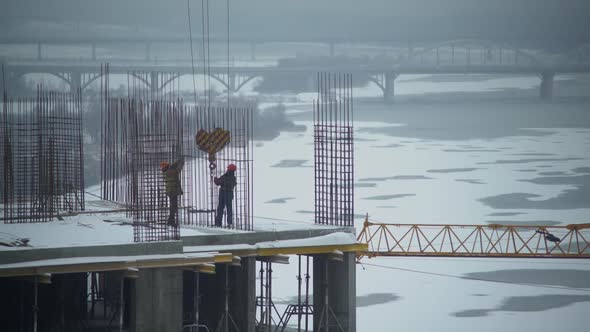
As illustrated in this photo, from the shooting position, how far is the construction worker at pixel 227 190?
107ft

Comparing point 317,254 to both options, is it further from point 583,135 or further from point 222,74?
point 222,74

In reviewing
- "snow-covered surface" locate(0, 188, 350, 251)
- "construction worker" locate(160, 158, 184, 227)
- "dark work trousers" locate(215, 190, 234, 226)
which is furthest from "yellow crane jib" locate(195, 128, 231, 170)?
"construction worker" locate(160, 158, 184, 227)

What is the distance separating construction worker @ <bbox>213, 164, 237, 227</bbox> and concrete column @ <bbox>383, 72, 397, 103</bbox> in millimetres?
142655

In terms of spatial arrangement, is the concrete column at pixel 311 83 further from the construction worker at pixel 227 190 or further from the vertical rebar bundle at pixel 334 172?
the construction worker at pixel 227 190

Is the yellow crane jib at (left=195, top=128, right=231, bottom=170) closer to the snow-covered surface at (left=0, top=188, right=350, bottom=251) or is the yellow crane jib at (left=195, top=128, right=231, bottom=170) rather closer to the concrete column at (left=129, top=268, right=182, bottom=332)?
the snow-covered surface at (left=0, top=188, right=350, bottom=251)

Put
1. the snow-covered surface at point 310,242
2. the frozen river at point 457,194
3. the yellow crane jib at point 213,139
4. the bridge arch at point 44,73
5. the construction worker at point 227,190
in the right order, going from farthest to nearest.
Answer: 1. the bridge arch at point 44,73
2. the frozen river at point 457,194
3. the yellow crane jib at point 213,139
4. the construction worker at point 227,190
5. the snow-covered surface at point 310,242

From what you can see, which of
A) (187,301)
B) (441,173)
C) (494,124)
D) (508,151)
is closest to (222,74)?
(494,124)

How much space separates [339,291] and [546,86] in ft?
521

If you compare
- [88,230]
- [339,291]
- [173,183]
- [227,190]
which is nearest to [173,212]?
[173,183]

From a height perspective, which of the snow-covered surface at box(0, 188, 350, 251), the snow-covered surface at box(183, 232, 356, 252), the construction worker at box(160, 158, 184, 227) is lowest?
the snow-covered surface at box(183, 232, 356, 252)

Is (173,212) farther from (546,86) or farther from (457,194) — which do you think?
(546,86)

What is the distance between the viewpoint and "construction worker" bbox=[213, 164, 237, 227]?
32.5 metres

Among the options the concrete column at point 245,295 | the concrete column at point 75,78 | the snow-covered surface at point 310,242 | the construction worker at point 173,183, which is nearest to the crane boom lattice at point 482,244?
the snow-covered surface at point 310,242

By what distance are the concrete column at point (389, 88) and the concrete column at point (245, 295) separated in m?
145
